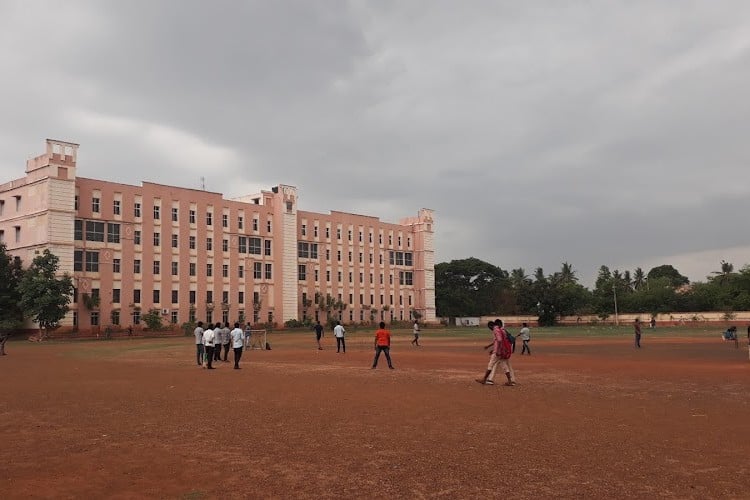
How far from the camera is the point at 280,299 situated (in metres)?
83.4

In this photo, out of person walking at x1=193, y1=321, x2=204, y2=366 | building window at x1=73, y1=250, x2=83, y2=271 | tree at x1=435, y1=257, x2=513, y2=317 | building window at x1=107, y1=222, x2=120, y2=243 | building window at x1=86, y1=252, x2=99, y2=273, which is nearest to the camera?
person walking at x1=193, y1=321, x2=204, y2=366

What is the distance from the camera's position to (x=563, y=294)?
325 feet

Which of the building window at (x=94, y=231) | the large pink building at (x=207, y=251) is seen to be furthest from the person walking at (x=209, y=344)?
the building window at (x=94, y=231)

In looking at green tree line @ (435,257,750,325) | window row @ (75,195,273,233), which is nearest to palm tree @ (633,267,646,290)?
green tree line @ (435,257,750,325)

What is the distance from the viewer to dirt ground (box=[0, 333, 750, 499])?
7156 mm

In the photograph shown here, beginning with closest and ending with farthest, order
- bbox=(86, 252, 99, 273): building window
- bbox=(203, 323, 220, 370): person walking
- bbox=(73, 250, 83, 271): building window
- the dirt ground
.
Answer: the dirt ground
bbox=(203, 323, 220, 370): person walking
bbox=(73, 250, 83, 271): building window
bbox=(86, 252, 99, 273): building window

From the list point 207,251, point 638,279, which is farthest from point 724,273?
point 207,251

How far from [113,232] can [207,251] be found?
1162 cm

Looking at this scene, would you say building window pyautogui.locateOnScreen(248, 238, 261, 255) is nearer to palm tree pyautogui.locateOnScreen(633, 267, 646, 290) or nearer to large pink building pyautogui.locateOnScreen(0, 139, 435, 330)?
large pink building pyautogui.locateOnScreen(0, 139, 435, 330)

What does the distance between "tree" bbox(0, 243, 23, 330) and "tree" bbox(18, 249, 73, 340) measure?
79.3 inches

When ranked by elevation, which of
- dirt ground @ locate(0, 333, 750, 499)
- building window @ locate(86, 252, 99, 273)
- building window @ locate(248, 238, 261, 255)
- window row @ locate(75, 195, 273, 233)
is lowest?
dirt ground @ locate(0, 333, 750, 499)

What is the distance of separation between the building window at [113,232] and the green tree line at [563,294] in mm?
60614

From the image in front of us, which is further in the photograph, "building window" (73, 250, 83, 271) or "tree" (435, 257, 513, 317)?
"tree" (435, 257, 513, 317)

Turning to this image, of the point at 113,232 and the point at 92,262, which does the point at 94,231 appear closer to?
the point at 113,232
